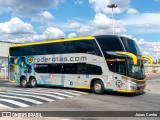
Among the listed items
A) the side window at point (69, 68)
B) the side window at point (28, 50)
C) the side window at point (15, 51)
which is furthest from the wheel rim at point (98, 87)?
the side window at point (15, 51)

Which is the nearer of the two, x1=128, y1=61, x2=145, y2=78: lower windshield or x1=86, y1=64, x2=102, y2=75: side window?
x1=128, y1=61, x2=145, y2=78: lower windshield

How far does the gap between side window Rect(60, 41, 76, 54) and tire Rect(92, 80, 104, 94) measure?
2.88m

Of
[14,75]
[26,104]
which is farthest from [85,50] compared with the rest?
[14,75]

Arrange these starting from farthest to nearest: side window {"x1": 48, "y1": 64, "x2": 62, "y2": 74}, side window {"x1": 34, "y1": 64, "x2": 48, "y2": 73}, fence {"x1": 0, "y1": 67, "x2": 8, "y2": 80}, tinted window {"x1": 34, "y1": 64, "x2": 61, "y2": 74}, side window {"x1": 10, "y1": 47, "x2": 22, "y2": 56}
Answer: fence {"x1": 0, "y1": 67, "x2": 8, "y2": 80} < side window {"x1": 10, "y1": 47, "x2": 22, "y2": 56} < side window {"x1": 34, "y1": 64, "x2": 48, "y2": 73} < tinted window {"x1": 34, "y1": 64, "x2": 61, "y2": 74} < side window {"x1": 48, "y1": 64, "x2": 62, "y2": 74}

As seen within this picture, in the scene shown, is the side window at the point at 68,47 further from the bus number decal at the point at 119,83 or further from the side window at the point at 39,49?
the bus number decal at the point at 119,83

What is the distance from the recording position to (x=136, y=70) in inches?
730

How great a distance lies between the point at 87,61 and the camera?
1997cm

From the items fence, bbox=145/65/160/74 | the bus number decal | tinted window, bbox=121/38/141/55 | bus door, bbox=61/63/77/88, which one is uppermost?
tinted window, bbox=121/38/141/55

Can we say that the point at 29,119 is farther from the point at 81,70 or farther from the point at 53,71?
the point at 53,71

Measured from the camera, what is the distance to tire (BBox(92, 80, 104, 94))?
19.2 m

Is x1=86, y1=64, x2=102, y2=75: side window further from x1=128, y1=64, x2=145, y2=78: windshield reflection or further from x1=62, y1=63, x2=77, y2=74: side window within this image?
x1=128, y1=64, x2=145, y2=78: windshield reflection

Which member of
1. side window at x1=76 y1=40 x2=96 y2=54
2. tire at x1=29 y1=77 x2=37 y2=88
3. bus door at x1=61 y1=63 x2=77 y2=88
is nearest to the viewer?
side window at x1=76 y1=40 x2=96 y2=54

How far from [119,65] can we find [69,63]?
4.29m

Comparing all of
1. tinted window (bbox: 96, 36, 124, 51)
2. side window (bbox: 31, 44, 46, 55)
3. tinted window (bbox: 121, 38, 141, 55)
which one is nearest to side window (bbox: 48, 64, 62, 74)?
side window (bbox: 31, 44, 46, 55)
